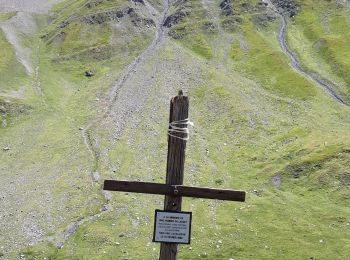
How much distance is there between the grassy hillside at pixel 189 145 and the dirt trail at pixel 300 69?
2229mm

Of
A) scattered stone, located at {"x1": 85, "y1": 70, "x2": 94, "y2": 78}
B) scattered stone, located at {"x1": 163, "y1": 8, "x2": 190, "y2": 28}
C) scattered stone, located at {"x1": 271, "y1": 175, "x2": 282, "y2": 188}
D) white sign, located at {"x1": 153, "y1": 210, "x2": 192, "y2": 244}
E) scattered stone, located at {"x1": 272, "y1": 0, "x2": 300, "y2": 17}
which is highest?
scattered stone, located at {"x1": 272, "y1": 0, "x2": 300, "y2": 17}

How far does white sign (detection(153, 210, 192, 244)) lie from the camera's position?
1323 cm

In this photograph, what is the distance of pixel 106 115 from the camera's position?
269ft

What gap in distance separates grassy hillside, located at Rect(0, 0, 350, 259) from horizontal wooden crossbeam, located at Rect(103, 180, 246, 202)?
22274 millimetres

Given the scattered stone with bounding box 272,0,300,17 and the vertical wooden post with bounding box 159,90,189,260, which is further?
the scattered stone with bounding box 272,0,300,17

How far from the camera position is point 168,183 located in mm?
13578

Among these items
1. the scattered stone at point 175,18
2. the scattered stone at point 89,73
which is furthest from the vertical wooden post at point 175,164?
the scattered stone at point 175,18

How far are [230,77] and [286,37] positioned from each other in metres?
54.2

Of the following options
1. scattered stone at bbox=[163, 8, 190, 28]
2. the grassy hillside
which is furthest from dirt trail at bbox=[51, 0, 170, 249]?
scattered stone at bbox=[163, 8, 190, 28]

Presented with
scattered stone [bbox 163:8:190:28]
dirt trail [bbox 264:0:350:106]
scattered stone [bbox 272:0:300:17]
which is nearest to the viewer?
dirt trail [bbox 264:0:350:106]

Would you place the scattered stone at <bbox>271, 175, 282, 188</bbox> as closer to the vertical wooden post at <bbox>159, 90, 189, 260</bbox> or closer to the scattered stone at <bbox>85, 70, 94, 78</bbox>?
the vertical wooden post at <bbox>159, 90, 189, 260</bbox>

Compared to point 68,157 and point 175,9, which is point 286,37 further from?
point 68,157

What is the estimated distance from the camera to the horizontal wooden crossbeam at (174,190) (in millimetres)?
13500

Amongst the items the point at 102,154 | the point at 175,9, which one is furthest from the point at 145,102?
the point at 175,9
